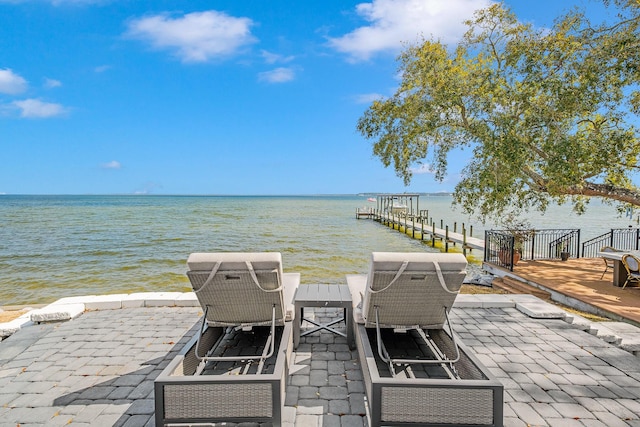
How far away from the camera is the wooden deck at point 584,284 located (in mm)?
5703

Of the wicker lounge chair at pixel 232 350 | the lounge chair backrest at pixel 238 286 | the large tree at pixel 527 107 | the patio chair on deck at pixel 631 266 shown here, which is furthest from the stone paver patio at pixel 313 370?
the large tree at pixel 527 107

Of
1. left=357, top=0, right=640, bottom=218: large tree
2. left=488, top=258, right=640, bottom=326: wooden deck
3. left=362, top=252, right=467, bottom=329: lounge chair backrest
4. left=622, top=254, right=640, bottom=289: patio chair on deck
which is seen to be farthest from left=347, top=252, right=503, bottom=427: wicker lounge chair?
left=357, top=0, right=640, bottom=218: large tree

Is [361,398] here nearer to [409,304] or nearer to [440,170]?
[409,304]

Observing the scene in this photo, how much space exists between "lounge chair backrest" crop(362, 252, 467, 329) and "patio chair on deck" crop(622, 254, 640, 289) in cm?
599

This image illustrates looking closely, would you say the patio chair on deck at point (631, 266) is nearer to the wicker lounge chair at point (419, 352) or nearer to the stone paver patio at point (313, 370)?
the stone paver patio at point (313, 370)

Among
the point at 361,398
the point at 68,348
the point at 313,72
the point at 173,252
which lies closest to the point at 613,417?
the point at 361,398

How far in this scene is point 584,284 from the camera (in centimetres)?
735

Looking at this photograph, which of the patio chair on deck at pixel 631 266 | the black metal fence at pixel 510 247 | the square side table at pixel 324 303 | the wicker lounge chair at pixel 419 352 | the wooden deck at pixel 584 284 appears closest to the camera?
the wicker lounge chair at pixel 419 352

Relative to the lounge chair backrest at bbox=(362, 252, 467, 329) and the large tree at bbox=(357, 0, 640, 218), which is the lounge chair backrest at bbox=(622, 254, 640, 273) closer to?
the large tree at bbox=(357, 0, 640, 218)

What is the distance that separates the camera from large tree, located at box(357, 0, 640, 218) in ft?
25.1

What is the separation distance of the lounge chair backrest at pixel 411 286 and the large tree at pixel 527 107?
259 inches

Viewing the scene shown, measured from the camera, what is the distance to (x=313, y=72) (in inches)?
729

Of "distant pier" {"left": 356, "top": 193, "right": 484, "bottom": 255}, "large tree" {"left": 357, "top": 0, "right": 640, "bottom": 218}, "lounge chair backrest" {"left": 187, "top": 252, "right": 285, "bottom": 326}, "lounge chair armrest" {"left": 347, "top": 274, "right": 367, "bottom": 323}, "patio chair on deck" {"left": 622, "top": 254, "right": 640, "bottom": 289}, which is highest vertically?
"large tree" {"left": 357, "top": 0, "right": 640, "bottom": 218}

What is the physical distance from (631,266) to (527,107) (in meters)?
4.21
